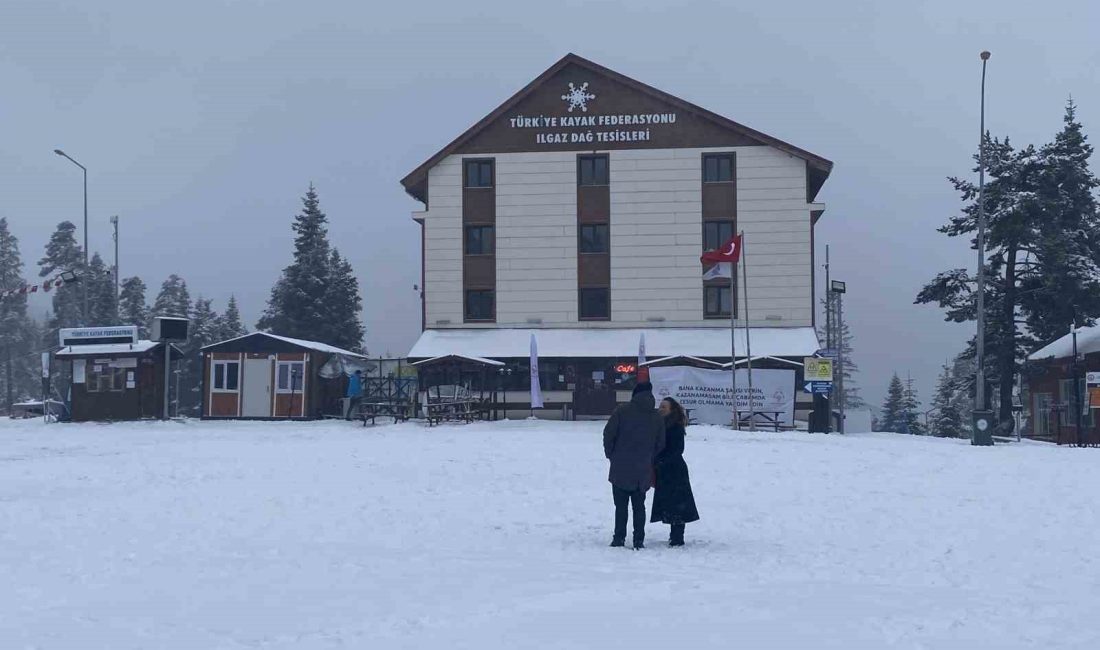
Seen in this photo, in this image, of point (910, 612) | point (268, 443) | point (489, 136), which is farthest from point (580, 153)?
point (910, 612)

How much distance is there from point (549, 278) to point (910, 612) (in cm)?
3689

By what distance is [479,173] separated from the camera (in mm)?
45562

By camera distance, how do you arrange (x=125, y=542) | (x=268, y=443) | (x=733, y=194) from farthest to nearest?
1. (x=733, y=194)
2. (x=268, y=443)
3. (x=125, y=542)

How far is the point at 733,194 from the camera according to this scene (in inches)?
1748

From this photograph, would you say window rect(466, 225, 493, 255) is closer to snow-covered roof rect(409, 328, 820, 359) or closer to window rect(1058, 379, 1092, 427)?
snow-covered roof rect(409, 328, 820, 359)

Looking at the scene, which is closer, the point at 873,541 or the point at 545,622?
the point at 545,622

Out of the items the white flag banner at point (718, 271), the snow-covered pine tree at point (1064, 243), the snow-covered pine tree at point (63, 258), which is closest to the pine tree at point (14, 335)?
the snow-covered pine tree at point (63, 258)

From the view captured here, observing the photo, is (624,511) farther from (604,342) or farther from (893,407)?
(893,407)

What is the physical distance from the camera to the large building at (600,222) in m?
44.1

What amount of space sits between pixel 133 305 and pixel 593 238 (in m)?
56.8

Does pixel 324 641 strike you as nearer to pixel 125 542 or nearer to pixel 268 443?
pixel 125 542

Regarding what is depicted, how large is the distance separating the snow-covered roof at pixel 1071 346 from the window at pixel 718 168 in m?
12.9

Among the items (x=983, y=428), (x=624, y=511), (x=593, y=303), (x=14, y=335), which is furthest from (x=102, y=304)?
(x=624, y=511)

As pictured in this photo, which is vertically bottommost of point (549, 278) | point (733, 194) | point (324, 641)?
point (324, 641)
